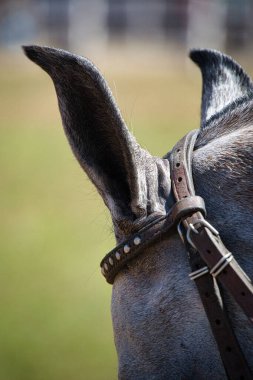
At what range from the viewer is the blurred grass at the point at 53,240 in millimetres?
7168

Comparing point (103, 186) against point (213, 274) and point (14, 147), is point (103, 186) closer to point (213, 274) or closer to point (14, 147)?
point (213, 274)

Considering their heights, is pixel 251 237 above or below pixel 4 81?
below

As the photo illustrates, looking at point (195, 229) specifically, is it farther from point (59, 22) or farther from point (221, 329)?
point (59, 22)

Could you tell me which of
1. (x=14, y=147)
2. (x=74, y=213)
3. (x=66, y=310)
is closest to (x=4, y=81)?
(x=14, y=147)

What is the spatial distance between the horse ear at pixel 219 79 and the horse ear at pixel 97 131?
74cm

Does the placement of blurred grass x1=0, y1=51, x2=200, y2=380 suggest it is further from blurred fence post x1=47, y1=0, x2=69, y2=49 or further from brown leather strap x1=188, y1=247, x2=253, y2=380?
blurred fence post x1=47, y1=0, x2=69, y2=49

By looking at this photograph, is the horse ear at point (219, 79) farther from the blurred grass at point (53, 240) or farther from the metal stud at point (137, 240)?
the metal stud at point (137, 240)

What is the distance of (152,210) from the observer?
7.73 ft

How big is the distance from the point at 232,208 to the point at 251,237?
0.34 feet

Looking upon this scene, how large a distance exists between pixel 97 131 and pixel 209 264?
0.51 metres

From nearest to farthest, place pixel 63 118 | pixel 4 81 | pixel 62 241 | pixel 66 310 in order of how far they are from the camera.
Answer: pixel 63 118, pixel 66 310, pixel 62 241, pixel 4 81

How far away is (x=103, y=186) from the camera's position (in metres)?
2.44

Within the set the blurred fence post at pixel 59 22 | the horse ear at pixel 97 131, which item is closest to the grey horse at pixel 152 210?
the horse ear at pixel 97 131

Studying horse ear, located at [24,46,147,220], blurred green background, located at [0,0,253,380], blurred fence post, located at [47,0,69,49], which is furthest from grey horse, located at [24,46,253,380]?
blurred fence post, located at [47,0,69,49]
